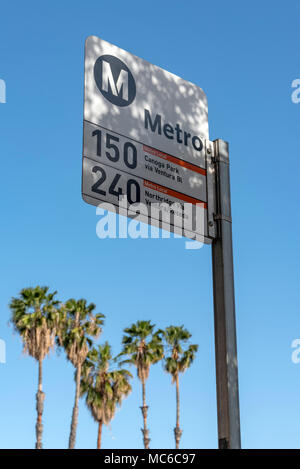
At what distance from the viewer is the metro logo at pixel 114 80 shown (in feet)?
14.7

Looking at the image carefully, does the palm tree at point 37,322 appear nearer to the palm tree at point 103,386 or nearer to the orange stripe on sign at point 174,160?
the palm tree at point 103,386

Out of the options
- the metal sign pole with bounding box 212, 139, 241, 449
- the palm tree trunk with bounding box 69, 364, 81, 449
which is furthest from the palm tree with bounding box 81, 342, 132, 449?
the metal sign pole with bounding box 212, 139, 241, 449

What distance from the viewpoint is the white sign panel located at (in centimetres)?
435

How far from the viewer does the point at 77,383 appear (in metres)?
43.6

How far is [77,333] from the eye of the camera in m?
42.8

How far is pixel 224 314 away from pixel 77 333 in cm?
3921

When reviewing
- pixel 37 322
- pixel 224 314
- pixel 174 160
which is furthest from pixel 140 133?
pixel 37 322

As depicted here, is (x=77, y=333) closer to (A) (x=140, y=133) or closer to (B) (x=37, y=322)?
(B) (x=37, y=322)

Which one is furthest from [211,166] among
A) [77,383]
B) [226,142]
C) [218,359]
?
[77,383]

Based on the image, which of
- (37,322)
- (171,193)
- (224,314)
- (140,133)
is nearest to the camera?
Result: (224,314)

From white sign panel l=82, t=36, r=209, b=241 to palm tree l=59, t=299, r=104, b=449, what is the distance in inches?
1527

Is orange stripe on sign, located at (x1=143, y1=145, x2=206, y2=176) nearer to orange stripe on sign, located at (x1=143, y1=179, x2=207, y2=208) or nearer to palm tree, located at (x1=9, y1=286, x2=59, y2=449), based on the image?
orange stripe on sign, located at (x1=143, y1=179, x2=207, y2=208)
